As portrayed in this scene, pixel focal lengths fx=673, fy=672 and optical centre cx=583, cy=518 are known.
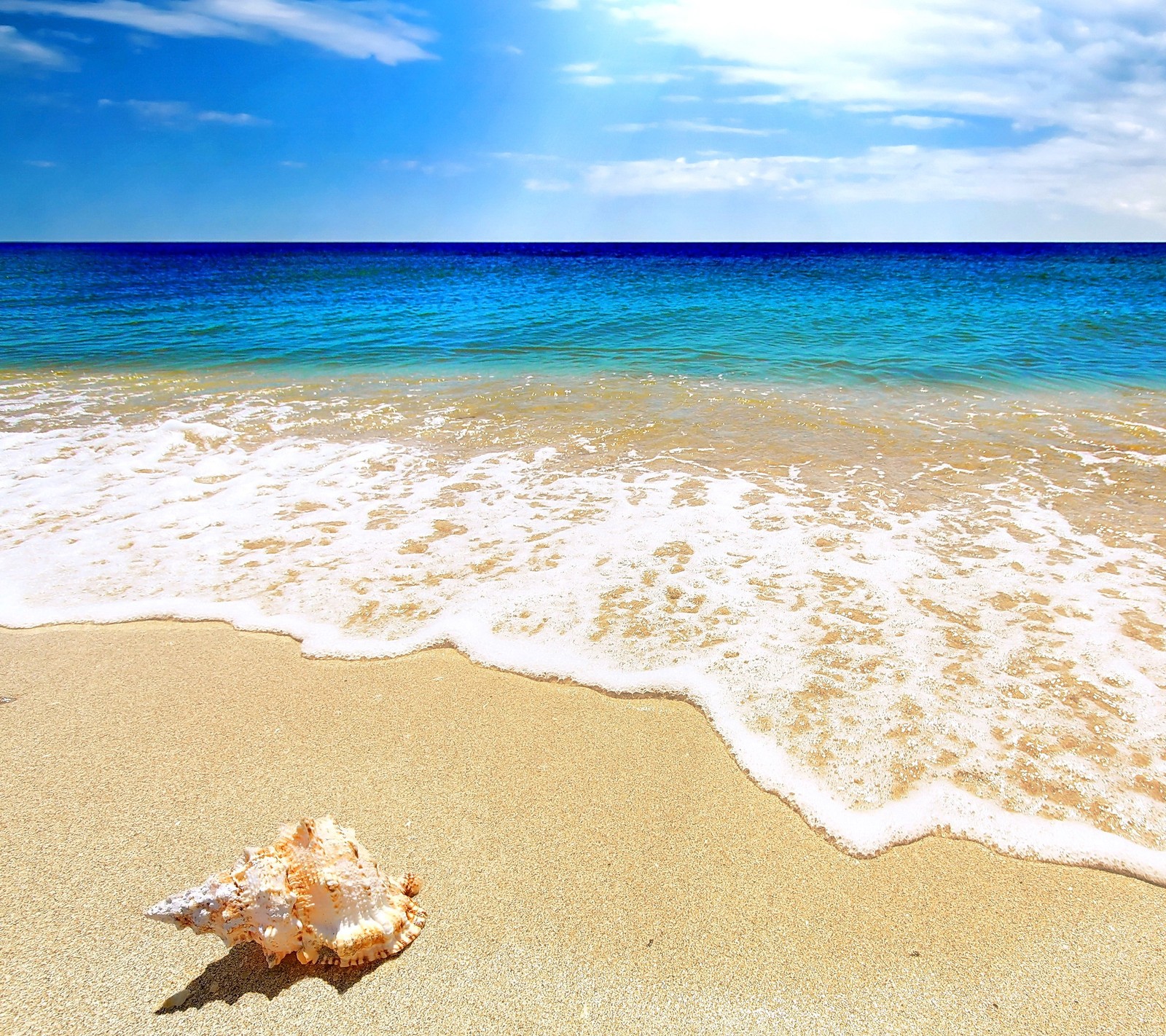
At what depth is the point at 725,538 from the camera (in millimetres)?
4957

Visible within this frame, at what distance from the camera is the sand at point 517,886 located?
1.96 m

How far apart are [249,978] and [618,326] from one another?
51.8ft

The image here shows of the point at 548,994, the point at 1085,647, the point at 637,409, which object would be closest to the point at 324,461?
the point at 637,409

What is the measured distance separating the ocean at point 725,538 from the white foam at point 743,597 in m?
0.02

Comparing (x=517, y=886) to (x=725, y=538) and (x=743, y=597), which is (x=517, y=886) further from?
(x=725, y=538)

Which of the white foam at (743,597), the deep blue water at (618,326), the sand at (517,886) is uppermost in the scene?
the deep blue water at (618,326)

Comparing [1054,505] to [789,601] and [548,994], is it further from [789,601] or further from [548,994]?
[548,994]

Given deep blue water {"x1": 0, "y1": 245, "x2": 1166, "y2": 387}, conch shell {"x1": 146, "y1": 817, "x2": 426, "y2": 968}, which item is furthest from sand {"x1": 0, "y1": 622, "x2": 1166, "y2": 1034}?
deep blue water {"x1": 0, "y1": 245, "x2": 1166, "y2": 387}

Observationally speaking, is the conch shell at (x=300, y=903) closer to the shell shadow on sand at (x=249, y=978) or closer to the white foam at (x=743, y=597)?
the shell shadow on sand at (x=249, y=978)

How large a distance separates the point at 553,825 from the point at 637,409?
6827 mm

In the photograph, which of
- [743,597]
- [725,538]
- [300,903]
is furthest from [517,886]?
[725,538]

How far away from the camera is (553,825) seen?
257 centimetres

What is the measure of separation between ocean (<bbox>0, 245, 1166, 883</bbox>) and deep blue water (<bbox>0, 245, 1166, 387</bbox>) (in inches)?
10.3

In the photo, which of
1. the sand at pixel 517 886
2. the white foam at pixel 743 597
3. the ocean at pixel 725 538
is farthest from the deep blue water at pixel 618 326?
the sand at pixel 517 886
